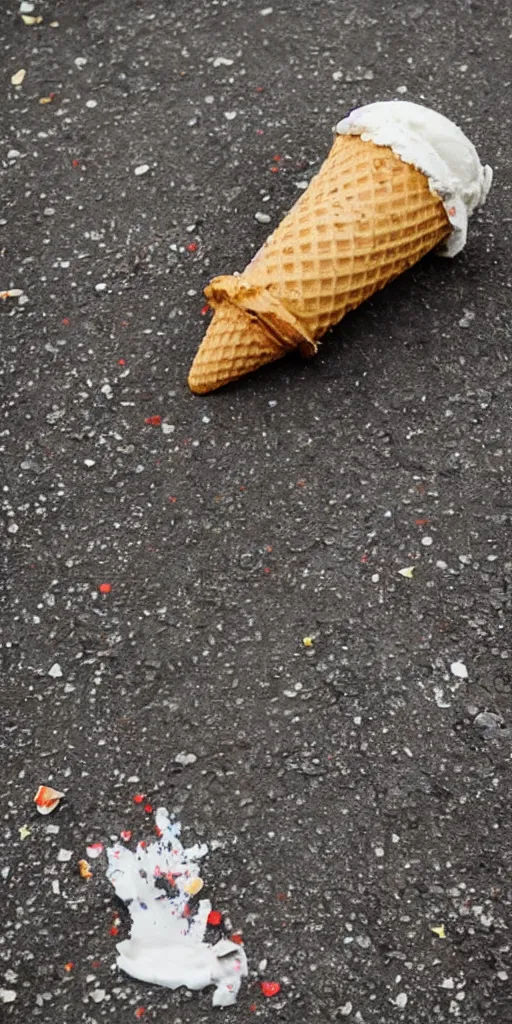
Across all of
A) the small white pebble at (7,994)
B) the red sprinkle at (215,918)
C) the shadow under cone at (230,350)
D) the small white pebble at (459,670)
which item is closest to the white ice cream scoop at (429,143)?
the shadow under cone at (230,350)

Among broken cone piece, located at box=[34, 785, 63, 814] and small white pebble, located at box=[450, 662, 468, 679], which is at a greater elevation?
small white pebble, located at box=[450, 662, 468, 679]

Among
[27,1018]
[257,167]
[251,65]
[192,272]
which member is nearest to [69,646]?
[27,1018]

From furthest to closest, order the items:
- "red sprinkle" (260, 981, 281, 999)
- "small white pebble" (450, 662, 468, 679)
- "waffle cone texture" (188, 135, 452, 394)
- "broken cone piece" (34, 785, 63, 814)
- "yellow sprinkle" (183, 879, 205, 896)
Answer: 1. "waffle cone texture" (188, 135, 452, 394)
2. "small white pebble" (450, 662, 468, 679)
3. "broken cone piece" (34, 785, 63, 814)
4. "yellow sprinkle" (183, 879, 205, 896)
5. "red sprinkle" (260, 981, 281, 999)

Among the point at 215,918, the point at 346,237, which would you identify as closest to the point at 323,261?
the point at 346,237

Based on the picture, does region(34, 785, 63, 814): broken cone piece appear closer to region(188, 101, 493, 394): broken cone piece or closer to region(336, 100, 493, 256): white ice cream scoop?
region(188, 101, 493, 394): broken cone piece

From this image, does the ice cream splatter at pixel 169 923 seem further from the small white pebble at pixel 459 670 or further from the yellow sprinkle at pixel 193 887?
the small white pebble at pixel 459 670

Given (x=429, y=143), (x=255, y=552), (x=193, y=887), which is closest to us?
(x=193, y=887)

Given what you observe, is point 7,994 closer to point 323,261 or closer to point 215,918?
point 215,918

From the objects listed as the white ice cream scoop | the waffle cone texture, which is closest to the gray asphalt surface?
the waffle cone texture
